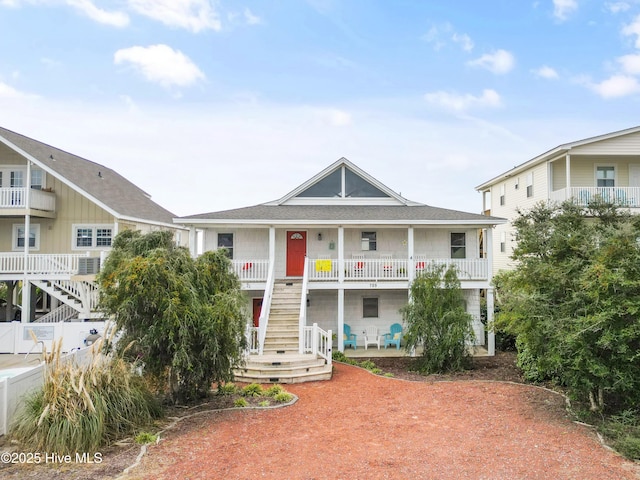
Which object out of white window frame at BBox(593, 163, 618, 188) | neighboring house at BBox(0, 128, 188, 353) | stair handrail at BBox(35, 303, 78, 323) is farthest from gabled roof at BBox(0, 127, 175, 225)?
white window frame at BBox(593, 163, 618, 188)

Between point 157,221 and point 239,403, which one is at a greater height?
point 157,221

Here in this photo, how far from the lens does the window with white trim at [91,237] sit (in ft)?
61.6

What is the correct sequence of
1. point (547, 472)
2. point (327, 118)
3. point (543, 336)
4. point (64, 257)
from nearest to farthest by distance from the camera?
point (547, 472)
point (543, 336)
point (64, 257)
point (327, 118)

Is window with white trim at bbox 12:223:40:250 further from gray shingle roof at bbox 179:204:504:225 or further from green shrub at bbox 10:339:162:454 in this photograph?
green shrub at bbox 10:339:162:454

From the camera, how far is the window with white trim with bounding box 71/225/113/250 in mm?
18761

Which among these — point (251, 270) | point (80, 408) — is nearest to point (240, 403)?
point (80, 408)

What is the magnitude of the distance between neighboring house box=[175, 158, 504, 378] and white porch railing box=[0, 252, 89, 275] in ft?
16.7

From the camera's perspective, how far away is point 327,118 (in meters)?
24.4

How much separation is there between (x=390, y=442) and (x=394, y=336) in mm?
10583

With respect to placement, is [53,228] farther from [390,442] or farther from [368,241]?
[390,442]

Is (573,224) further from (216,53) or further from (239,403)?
(216,53)

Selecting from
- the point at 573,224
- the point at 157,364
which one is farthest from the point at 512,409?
the point at 157,364

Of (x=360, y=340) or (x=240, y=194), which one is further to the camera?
(x=240, y=194)

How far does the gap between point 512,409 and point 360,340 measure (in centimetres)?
898
